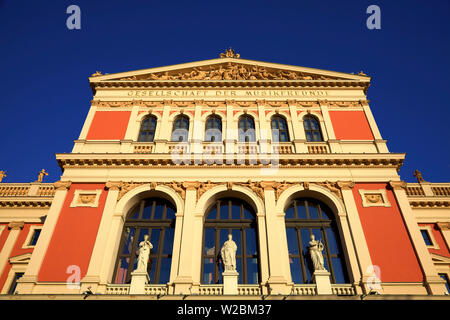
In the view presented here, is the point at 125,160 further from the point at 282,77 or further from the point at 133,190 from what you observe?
the point at 282,77

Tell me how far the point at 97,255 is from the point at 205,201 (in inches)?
198

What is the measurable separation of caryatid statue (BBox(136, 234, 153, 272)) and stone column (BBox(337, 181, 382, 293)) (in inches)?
326

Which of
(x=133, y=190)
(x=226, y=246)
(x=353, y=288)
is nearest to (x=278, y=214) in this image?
(x=226, y=246)

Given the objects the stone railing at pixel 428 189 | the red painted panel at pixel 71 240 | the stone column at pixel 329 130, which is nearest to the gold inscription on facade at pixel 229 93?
the stone column at pixel 329 130

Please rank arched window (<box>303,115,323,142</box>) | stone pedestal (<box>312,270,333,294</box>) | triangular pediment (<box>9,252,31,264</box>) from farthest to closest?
arched window (<box>303,115,323,142</box>)
triangular pediment (<box>9,252,31,264</box>)
stone pedestal (<box>312,270,333,294</box>)

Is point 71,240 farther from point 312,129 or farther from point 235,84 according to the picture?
point 312,129

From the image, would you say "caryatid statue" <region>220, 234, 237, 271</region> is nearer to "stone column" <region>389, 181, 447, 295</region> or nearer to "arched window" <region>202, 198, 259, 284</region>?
"arched window" <region>202, 198, 259, 284</region>

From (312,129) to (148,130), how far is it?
914cm

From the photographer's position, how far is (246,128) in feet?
64.7

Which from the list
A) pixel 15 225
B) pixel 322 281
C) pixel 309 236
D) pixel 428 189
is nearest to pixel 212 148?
pixel 309 236

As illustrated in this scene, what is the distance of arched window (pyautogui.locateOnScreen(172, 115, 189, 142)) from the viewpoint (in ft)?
63.1

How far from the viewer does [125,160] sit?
56.7 feet

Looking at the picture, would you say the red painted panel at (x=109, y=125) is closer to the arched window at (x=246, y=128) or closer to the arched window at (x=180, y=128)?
the arched window at (x=180, y=128)

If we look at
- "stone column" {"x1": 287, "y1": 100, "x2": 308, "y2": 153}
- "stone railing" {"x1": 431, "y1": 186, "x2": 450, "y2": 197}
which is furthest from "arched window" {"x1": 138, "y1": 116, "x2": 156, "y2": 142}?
"stone railing" {"x1": 431, "y1": 186, "x2": 450, "y2": 197}
